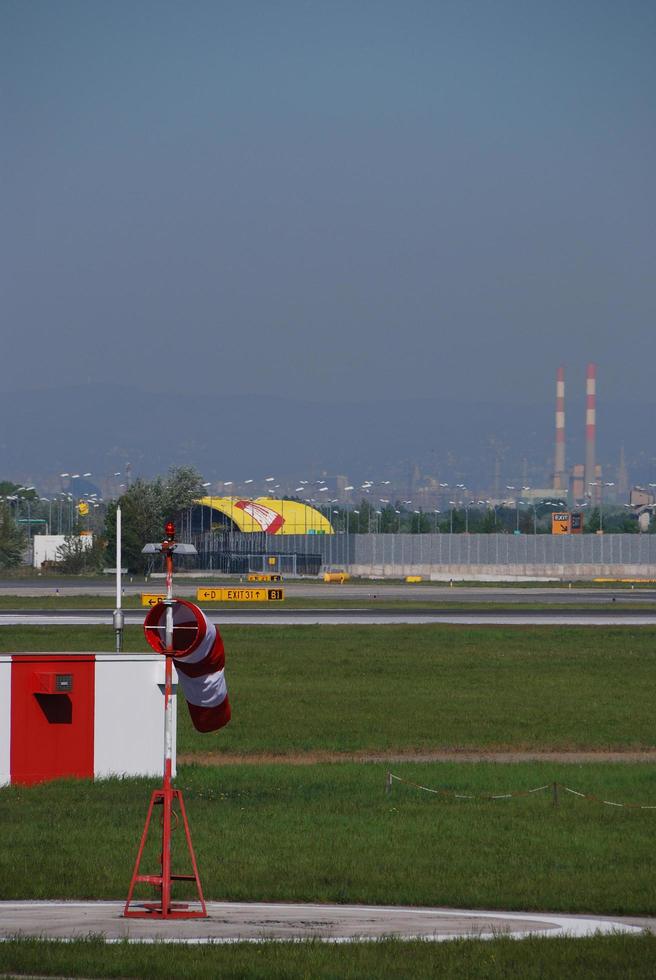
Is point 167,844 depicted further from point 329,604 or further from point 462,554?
point 462,554

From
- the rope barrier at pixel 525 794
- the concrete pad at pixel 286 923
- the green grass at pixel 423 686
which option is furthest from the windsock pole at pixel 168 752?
the green grass at pixel 423 686

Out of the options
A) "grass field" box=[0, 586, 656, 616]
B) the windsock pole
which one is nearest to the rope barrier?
the windsock pole

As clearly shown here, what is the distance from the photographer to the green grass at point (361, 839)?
1683cm

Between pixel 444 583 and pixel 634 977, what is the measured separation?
414 ft

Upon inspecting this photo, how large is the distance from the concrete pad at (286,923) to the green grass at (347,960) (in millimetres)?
491

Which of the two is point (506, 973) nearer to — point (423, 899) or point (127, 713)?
point (423, 899)

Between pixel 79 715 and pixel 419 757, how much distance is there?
8.08m

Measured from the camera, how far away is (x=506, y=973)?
41.2ft

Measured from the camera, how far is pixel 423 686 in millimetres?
43938

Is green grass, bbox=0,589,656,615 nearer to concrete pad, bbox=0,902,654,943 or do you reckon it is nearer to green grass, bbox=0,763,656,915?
green grass, bbox=0,763,656,915

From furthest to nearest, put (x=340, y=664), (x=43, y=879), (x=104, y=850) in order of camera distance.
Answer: (x=340, y=664), (x=104, y=850), (x=43, y=879)

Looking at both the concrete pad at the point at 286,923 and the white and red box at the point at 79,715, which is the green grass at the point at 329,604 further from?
the concrete pad at the point at 286,923

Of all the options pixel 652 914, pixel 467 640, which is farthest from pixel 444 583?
pixel 652 914

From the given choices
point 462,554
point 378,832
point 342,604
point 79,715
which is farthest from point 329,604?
point 378,832
